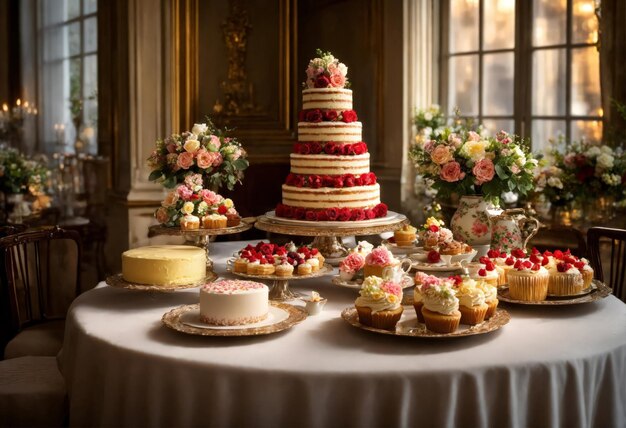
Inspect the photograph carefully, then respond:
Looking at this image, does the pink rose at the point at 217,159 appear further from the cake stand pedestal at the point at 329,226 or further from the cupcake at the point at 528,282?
the cupcake at the point at 528,282

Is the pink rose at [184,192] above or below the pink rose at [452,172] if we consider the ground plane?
below

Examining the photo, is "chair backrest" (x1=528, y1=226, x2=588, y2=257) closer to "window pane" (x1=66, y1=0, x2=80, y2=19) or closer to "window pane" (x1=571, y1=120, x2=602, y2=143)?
"window pane" (x1=571, y1=120, x2=602, y2=143)

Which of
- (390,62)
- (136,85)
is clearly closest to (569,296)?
(390,62)

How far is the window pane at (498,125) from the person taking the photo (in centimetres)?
614

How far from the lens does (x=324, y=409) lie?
2.22 metres

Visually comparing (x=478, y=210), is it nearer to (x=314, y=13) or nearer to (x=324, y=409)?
(x=324, y=409)

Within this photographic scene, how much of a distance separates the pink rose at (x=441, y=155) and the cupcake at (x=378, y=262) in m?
0.79

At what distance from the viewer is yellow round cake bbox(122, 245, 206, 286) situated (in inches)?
120

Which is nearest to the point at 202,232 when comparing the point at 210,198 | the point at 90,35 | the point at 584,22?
the point at 210,198

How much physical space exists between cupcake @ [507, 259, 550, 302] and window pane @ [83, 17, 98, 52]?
5687 mm

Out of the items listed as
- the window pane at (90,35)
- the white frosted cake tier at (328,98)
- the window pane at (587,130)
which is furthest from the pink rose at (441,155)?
the window pane at (90,35)

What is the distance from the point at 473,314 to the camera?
2.58 meters

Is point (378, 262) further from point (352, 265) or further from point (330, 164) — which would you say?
point (330, 164)

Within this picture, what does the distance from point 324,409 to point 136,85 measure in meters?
4.64
